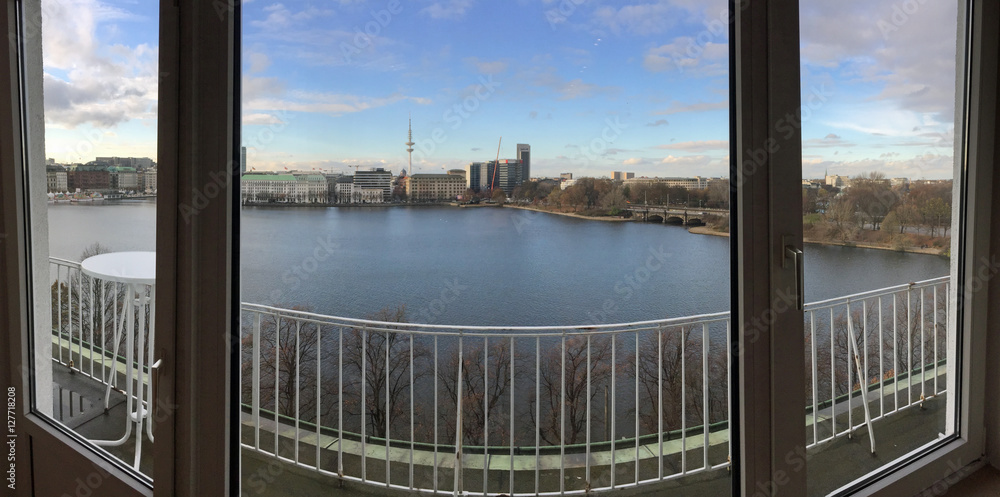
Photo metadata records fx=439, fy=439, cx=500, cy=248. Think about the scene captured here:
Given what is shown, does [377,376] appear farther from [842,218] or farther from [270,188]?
[842,218]

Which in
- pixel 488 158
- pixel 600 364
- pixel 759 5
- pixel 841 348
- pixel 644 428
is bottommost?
pixel 644 428

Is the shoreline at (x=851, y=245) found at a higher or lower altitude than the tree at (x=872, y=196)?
lower

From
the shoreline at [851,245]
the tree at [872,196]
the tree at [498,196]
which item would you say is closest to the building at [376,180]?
the tree at [498,196]

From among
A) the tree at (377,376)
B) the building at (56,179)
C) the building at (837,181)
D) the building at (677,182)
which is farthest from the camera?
the tree at (377,376)

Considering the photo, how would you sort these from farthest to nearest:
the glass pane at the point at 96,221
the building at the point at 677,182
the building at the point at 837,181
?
the building at the point at 677,182 < the glass pane at the point at 96,221 < the building at the point at 837,181

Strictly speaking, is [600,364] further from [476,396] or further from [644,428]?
[476,396]

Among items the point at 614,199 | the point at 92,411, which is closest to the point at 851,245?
the point at 614,199

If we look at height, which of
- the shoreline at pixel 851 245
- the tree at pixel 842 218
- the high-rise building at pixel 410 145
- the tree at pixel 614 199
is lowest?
the shoreline at pixel 851 245

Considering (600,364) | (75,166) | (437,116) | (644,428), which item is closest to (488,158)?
(437,116)

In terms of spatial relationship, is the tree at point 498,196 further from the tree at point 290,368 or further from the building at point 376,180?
the tree at point 290,368
